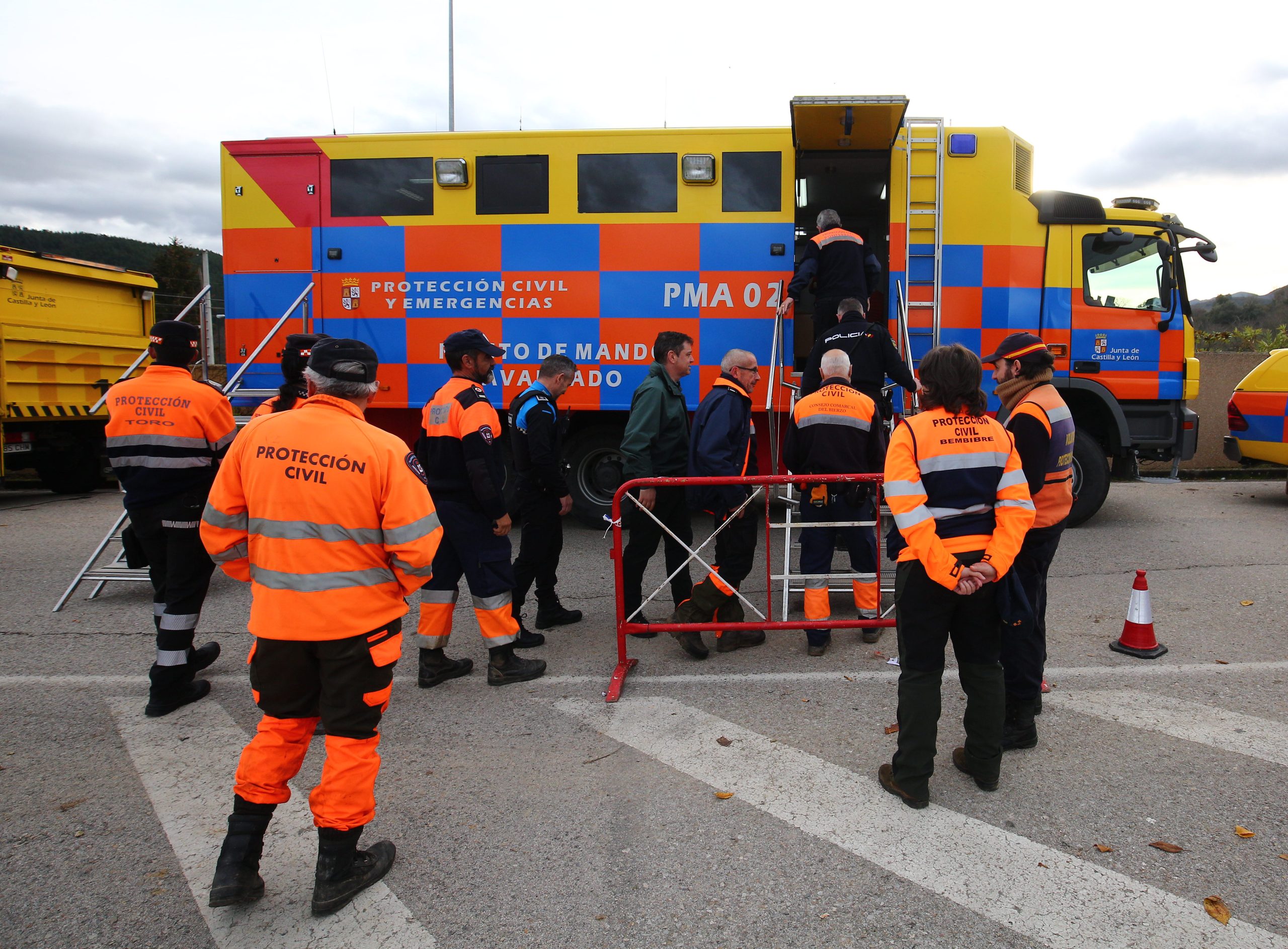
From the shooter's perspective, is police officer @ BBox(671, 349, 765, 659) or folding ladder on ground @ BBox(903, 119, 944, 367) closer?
police officer @ BBox(671, 349, 765, 659)

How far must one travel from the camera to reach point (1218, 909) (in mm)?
2443

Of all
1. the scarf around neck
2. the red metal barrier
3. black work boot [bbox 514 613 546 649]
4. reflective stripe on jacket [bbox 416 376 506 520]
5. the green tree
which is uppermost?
the green tree

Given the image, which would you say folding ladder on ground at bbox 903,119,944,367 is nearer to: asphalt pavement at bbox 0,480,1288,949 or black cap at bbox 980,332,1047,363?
asphalt pavement at bbox 0,480,1288,949

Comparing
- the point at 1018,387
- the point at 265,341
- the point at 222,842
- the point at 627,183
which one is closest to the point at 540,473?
the point at 222,842

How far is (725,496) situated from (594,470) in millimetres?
3293

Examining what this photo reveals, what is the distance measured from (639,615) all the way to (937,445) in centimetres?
277

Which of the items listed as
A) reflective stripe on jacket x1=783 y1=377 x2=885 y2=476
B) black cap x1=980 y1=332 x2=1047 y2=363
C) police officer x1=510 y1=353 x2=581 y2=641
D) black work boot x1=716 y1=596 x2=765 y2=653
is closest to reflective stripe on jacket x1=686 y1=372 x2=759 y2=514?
reflective stripe on jacket x1=783 y1=377 x2=885 y2=476

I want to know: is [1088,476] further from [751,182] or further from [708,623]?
[708,623]

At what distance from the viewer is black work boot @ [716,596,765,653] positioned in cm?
482

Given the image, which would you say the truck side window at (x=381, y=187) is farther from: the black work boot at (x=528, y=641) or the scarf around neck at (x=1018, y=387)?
the scarf around neck at (x=1018, y=387)

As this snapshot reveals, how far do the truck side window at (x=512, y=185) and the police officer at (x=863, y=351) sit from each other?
3.01m

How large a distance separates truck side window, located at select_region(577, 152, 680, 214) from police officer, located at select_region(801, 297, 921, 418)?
217 centimetres

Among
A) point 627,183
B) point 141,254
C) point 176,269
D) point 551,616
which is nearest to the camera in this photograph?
point 551,616

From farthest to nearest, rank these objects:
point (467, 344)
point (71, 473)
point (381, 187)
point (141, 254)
A: point (141, 254) < point (71, 473) < point (381, 187) < point (467, 344)
